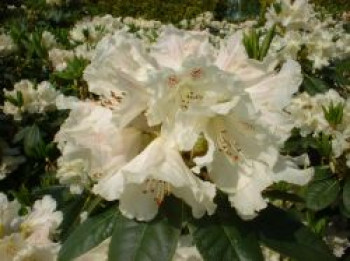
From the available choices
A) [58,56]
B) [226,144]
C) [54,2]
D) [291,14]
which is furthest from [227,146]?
[54,2]

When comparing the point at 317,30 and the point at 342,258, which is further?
the point at 317,30

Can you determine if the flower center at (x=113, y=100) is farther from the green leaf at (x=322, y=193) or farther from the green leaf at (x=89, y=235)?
the green leaf at (x=322, y=193)

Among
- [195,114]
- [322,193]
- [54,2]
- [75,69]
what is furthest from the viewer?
[54,2]

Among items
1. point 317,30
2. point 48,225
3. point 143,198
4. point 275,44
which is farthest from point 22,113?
point 143,198

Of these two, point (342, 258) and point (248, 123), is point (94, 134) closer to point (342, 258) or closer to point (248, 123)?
point (248, 123)

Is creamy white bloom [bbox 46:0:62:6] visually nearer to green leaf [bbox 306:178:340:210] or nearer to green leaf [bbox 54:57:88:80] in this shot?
green leaf [bbox 54:57:88:80]

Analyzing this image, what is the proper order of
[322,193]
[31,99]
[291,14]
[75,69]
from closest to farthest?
[322,193] → [75,69] → [31,99] → [291,14]

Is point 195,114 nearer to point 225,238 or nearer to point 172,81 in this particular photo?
point 172,81
